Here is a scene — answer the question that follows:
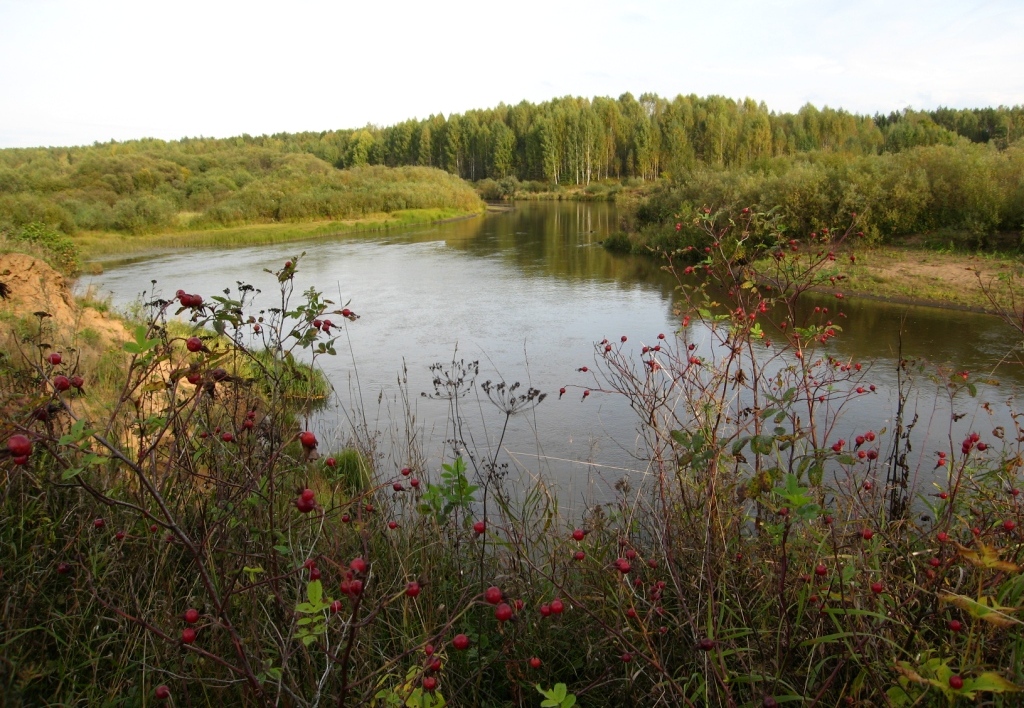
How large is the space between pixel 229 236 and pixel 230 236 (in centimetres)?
3

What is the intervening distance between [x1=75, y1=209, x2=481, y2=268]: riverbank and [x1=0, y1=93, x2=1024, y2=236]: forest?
1.19m

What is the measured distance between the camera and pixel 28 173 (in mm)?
34344

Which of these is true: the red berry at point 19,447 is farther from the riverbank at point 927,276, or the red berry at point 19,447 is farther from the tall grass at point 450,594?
the riverbank at point 927,276

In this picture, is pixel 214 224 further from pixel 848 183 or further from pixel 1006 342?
pixel 1006 342

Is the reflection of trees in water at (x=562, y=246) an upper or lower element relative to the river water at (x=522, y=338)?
upper

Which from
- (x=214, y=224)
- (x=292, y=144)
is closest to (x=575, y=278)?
(x=214, y=224)

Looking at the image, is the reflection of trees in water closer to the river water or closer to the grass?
the river water

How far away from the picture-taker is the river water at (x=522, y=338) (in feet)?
17.6

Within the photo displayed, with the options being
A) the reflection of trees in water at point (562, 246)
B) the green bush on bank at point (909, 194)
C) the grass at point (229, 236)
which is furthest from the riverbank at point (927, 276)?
the grass at point (229, 236)

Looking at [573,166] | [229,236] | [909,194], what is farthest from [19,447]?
[573,166]

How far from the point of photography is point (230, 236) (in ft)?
79.9

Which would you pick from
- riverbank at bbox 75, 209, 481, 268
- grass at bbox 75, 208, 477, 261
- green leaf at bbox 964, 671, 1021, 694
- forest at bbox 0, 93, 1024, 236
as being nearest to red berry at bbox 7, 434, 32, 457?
green leaf at bbox 964, 671, 1021, 694

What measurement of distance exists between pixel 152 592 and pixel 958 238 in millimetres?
15072

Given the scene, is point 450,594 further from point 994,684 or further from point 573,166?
point 573,166
